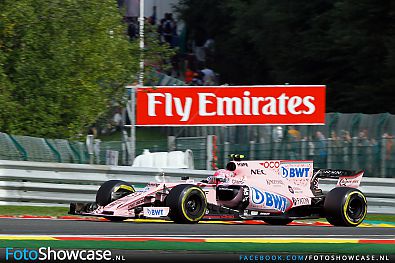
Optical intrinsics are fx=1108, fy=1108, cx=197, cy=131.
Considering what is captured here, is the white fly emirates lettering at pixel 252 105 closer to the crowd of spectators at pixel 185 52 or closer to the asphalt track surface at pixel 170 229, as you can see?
the asphalt track surface at pixel 170 229

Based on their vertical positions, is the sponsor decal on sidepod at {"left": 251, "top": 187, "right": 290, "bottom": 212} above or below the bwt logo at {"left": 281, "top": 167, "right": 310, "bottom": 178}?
below

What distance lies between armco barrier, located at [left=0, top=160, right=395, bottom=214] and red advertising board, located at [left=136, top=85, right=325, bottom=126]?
294 cm

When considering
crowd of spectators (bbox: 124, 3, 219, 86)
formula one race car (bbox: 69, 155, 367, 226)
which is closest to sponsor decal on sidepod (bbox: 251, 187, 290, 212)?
formula one race car (bbox: 69, 155, 367, 226)

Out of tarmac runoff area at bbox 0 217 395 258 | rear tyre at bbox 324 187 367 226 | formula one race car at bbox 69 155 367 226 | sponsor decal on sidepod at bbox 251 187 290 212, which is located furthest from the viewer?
rear tyre at bbox 324 187 367 226

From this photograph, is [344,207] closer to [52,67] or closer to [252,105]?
[252,105]

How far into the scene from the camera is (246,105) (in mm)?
20234

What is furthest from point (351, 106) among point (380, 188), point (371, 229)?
point (371, 229)

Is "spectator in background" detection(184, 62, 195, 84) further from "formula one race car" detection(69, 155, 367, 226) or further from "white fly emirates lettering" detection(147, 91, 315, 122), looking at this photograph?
"formula one race car" detection(69, 155, 367, 226)

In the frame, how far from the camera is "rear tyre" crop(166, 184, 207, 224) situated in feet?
43.1

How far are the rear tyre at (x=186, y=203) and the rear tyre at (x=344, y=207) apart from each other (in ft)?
5.75

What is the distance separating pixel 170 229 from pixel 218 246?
1881mm

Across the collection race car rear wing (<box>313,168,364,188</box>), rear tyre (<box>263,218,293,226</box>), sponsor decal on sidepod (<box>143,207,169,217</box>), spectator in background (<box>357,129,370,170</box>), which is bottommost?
rear tyre (<box>263,218,293,226</box>)

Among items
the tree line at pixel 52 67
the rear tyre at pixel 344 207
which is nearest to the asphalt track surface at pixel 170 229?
the rear tyre at pixel 344 207

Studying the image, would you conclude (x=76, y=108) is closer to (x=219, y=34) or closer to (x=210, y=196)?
(x=210, y=196)
